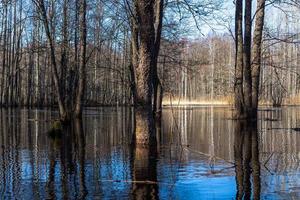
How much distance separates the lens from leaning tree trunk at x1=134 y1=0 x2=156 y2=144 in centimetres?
1040

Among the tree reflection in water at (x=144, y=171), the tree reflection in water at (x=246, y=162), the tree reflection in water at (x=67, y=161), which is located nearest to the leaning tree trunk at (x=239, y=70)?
the tree reflection in water at (x=246, y=162)

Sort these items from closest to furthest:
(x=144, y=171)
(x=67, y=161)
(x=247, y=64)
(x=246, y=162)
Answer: (x=144, y=171)
(x=246, y=162)
(x=67, y=161)
(x=247, y=64)

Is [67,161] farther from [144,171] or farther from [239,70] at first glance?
[239,70]

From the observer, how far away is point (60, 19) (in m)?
31.8

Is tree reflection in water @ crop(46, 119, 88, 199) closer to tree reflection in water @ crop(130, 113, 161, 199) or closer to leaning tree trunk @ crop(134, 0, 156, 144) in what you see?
tree reflection in water @ crop(130, 113, 161, 199)

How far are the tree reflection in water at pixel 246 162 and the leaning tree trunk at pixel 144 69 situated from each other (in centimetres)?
219

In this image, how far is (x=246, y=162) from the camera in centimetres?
1059

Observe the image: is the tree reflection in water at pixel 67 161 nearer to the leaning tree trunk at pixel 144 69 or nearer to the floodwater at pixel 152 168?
the floodwater at pixel 152 168

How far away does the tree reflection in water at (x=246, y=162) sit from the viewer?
300 inches

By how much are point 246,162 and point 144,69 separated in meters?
3.10

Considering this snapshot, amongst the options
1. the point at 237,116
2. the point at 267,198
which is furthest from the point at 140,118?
the point at 237,116

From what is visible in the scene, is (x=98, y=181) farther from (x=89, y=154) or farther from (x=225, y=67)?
(x=225, y=67)

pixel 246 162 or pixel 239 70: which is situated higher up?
pixel 239 70

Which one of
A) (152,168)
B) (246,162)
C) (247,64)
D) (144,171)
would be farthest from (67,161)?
(247,64)
